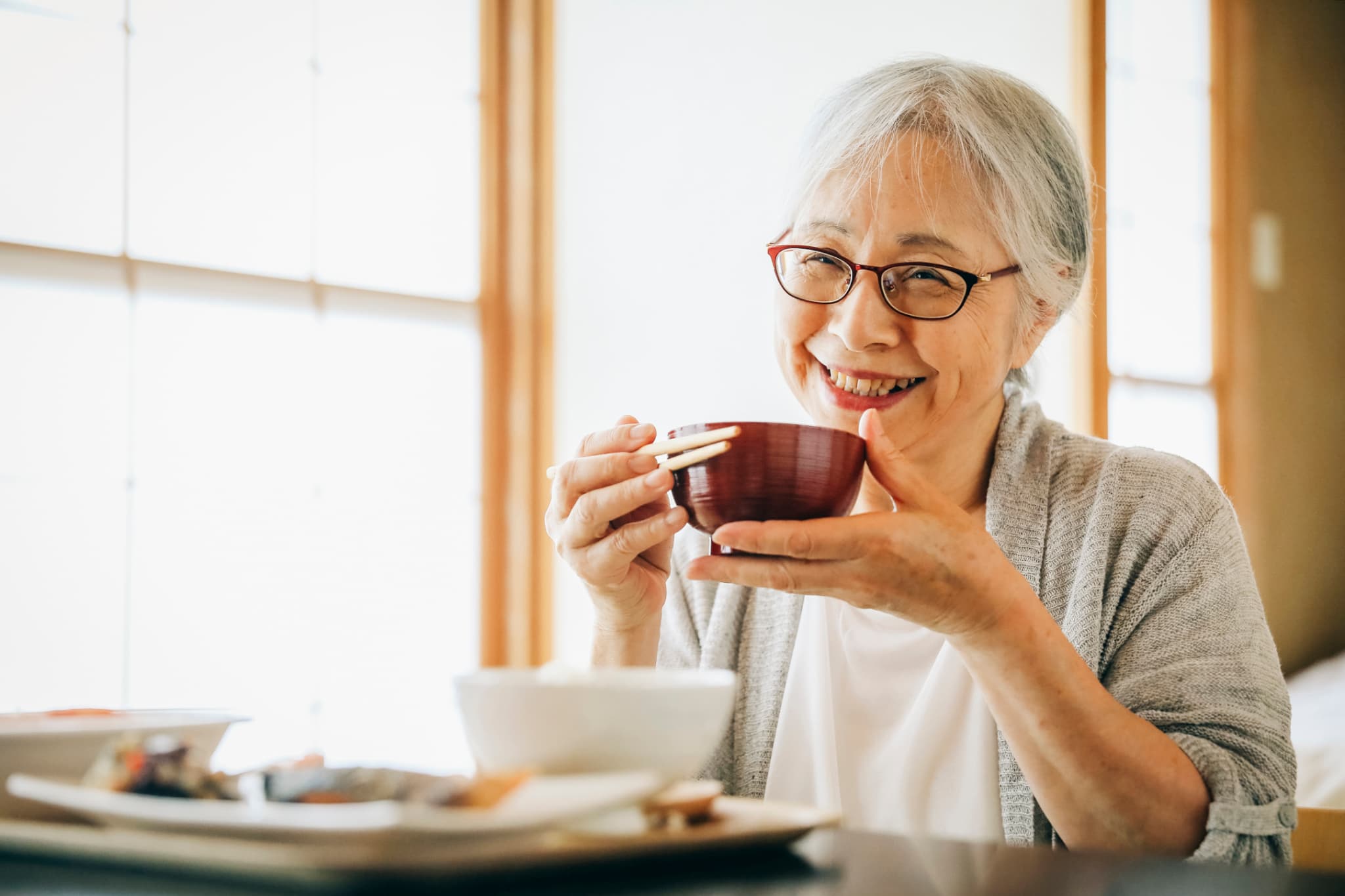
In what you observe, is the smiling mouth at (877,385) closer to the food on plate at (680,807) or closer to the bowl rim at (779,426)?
the bowl rim at (779,426)

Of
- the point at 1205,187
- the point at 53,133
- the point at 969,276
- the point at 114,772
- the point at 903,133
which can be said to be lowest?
the point at 114,772

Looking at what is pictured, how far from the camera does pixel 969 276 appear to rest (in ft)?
4.66

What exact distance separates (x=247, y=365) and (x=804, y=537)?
7.75 ft

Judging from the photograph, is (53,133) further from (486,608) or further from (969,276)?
(969,276)

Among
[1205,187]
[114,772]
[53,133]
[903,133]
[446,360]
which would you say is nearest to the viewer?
[114,772]

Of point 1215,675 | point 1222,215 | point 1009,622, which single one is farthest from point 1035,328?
point 1222,215

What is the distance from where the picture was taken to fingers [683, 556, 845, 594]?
38.7 inches

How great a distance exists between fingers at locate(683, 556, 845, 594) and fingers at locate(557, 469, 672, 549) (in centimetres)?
8

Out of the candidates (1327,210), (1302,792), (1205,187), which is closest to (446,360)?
(1302,792)

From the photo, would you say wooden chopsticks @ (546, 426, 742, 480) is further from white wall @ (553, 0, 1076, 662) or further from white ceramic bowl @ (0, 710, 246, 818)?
white wall @ (553, 0, 1076, 662)

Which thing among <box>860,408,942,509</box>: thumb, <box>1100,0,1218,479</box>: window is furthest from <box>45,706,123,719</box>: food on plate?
<box>1100,0,1218,479</box>: window

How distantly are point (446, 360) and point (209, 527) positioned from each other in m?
0.79

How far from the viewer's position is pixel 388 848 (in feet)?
1.58

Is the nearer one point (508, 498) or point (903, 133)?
point (903, 133)
